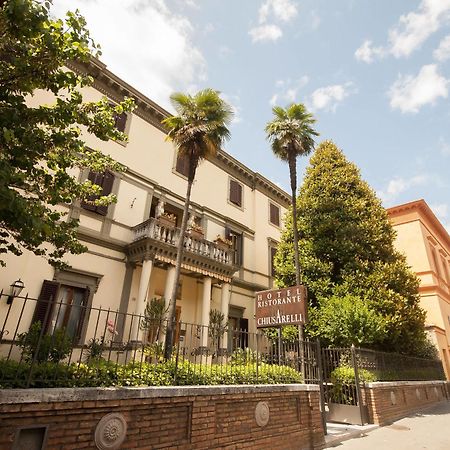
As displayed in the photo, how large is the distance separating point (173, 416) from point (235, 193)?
16002 millimetres

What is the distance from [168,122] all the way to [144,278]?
5929mm

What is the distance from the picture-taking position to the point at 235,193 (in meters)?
20.3

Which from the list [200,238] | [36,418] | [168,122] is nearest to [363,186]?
[200,238]

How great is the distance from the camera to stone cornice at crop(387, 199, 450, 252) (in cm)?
2466

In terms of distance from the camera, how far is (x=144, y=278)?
40.4ft

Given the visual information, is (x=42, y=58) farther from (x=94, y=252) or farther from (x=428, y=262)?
(x=428, y=262)


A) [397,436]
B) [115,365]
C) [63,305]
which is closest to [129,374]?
[115,365]

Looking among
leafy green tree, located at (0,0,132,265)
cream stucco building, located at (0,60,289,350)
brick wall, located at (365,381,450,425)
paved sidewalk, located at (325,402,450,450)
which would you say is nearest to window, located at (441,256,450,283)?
brick wall, located at (365,381,450,425)

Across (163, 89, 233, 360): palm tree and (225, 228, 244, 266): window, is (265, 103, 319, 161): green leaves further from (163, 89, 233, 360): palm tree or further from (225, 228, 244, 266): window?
(225, 228, 244, 266): window

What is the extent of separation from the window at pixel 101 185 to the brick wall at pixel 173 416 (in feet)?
30.8

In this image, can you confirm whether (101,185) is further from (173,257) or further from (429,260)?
(429,260)

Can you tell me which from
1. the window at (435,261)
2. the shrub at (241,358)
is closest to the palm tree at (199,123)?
the shrub at (241,358)

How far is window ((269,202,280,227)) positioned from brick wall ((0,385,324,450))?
49.9 ft

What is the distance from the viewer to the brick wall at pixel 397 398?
10.8 metres
